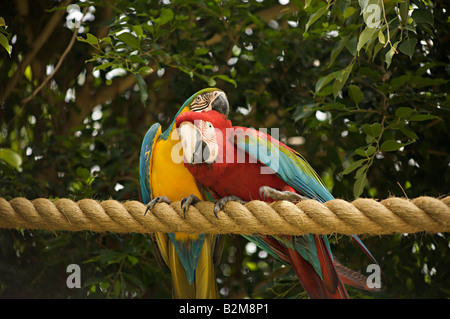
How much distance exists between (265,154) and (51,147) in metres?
1.29

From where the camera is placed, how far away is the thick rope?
101 centimetres

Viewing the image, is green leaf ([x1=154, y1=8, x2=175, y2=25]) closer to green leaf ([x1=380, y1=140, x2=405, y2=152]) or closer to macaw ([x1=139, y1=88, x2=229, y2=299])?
macaw ([x1=139, y1=88, x2=229, y2=299])

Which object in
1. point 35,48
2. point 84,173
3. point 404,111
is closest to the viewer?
point 404,111

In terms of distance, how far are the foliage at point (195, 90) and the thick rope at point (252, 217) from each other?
43 centimetres

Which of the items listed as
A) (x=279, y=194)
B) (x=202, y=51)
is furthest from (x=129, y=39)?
(x=279, y=194)

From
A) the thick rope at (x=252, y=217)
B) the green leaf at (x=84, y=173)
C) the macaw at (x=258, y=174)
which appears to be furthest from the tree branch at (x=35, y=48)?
the macaw at (x=258, y=174)

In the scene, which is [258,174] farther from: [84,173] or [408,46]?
[84,173]

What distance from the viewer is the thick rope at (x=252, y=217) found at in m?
1.01

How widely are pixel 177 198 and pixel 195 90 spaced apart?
74 cm

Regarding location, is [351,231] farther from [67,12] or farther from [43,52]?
[43,52]

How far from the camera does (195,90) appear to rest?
6.95 ft

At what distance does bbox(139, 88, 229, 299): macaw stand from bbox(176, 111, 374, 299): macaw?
0.21 m

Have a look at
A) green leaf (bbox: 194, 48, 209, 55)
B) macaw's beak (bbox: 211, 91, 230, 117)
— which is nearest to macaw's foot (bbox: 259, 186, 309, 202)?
macaw's beak (bbox: 211, 91, 230, 117)

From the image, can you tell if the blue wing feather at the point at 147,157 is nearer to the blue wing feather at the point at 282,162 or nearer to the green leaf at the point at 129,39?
the green leaf at the point at 129,39
